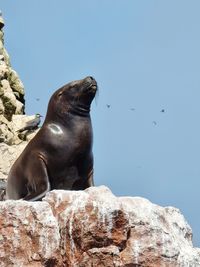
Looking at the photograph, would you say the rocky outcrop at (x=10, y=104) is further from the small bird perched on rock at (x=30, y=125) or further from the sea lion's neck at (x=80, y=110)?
the sea lion's neck at (x=80, y=110)

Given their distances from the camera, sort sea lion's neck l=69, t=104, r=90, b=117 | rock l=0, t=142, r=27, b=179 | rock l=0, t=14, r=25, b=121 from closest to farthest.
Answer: sea lion's neck l=69, t=104, r=90, b=117 → rock l=0, t=142, r=27, b=179 → rock l=0, t=14, r=25, b=121

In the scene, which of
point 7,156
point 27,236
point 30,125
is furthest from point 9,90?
point 27,236

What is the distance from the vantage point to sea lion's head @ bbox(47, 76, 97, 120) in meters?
14.5

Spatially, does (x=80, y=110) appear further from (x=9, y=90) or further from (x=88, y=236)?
(x=9, y=90)

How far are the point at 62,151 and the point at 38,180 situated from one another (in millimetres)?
480

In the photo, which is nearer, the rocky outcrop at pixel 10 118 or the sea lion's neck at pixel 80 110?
the sea lion's neck at pixel 80 110

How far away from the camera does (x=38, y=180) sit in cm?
1393

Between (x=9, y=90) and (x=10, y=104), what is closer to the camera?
(x=10, y=104)

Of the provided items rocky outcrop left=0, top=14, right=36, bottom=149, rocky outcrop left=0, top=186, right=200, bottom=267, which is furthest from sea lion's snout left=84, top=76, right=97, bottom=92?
rocky outcrop left=0, top=14, right=36, bottom=149

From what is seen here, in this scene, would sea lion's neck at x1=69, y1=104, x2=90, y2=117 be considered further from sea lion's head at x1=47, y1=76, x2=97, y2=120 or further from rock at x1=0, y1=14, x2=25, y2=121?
rock at x1=0, y1=14, x2=25, y2=121

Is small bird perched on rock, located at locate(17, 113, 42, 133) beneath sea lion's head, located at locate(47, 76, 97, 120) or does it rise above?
beneath

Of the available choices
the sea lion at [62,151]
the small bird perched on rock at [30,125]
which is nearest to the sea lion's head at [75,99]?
the sea lion at [62,151]

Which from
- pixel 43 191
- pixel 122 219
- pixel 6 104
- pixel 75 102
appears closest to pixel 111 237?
pixel 122 219

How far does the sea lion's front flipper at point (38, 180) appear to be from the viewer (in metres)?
13.8
